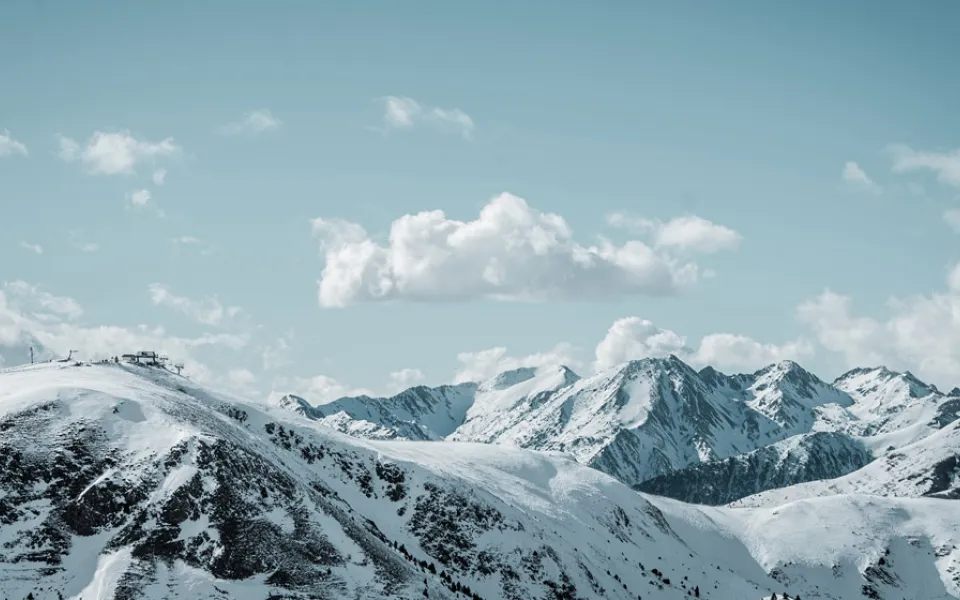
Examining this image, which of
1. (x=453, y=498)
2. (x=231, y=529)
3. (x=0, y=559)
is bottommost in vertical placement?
(x=0, y=559)

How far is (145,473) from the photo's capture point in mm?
137375

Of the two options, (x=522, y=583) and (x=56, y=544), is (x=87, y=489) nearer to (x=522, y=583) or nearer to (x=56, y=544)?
(x=56, y=544)

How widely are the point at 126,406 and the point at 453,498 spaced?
206ft

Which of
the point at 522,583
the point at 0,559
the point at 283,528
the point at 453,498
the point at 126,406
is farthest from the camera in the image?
the point at 453,498

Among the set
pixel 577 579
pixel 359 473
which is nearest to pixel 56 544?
pixel 359 473

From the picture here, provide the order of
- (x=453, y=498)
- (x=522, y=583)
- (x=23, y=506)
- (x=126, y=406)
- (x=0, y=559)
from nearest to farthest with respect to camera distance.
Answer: (x=0, y=559) < (x=23, y=506) < (x=126, y=406) < (x=522, y=583) < (x=453, y=498)

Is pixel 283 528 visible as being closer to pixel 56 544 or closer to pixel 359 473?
pixel 56 544

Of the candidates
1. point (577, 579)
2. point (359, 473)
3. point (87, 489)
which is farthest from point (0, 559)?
point (577, 579)

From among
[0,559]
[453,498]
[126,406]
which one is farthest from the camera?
[453,498]

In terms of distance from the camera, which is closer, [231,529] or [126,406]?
[231,529]

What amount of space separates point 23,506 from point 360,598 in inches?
1839

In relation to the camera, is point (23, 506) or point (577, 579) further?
point (577, 579)

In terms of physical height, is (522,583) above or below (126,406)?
below

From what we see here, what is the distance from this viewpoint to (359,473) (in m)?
186
